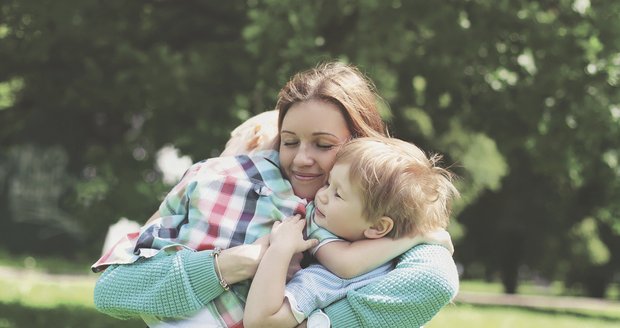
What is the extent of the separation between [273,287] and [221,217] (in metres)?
0.33

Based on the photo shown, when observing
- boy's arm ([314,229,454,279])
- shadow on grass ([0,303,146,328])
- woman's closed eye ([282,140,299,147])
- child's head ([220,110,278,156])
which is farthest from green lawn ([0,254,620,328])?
boy's arm ([314,229,454,279])

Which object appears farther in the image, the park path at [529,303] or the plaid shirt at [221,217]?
the park path at [529,303]

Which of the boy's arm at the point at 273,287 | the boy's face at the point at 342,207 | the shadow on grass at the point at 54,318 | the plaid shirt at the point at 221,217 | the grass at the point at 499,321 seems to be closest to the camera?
the boy's arm at the point at 273,287

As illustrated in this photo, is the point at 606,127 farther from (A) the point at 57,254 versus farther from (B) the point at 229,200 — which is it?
(A) the point at 57,254

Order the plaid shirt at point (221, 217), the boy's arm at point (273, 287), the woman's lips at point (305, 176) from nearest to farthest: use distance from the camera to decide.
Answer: the boy's arm at point (273, 287)
the plaid shirt at point (221, 217)
the woman's lips at point (305, 176)

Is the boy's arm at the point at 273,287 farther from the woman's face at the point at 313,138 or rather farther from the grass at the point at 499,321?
the grass at the point at 499,321

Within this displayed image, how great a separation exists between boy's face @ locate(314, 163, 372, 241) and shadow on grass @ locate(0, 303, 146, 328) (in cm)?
666

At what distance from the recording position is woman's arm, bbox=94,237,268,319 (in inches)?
112

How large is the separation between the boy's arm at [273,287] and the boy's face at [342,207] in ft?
0.36

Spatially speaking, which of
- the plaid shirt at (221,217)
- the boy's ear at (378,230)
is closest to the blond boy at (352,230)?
the boy's ear at (378,230)

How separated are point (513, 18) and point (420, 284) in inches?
238

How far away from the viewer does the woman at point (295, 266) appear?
2768 millimetres

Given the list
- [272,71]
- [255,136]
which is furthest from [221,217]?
[272,71]

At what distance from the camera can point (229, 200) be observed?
3000 mm
